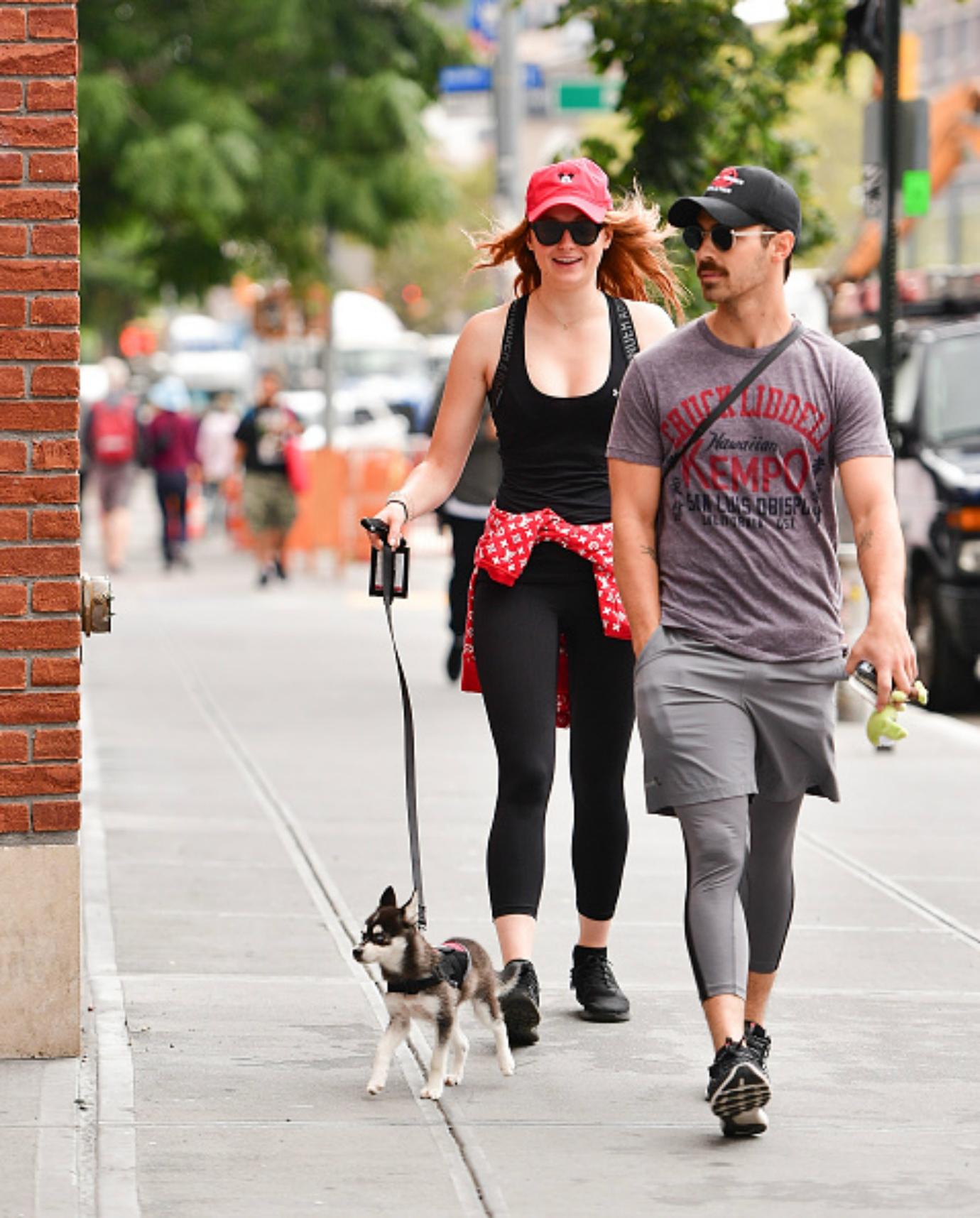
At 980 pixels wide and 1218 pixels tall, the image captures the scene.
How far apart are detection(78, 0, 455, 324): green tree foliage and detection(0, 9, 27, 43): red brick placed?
1558cm

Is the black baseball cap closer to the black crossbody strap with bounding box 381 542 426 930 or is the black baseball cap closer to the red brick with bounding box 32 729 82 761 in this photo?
the black crossbody strap with bounding box 381 542 426 930

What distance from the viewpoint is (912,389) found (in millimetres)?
Answer: 13992

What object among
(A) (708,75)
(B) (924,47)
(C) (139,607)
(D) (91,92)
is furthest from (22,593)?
(B) (924,47)

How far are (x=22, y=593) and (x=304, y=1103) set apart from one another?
121 cm

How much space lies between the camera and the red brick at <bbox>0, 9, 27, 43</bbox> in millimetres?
5441

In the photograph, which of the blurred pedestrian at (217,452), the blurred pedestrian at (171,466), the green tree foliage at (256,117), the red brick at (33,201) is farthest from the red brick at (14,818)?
the blurred pedestrian at (217,452)

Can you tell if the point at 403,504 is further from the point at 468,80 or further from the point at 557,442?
the point at 468,80

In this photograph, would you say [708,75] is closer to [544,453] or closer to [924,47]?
[544,453]

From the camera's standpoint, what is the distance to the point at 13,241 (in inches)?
216

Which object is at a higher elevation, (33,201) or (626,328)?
(33,201)

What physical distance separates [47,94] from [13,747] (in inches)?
A: 53.5

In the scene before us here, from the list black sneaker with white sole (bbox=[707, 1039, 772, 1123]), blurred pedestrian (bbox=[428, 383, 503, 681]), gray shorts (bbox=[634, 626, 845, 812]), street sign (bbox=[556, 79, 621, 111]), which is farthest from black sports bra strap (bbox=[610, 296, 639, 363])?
Answer: street sign (bbox=[556, 79, 621, 111])

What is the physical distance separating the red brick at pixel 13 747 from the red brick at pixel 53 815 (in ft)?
0.33

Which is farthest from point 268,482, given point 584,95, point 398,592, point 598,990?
point 398,592
